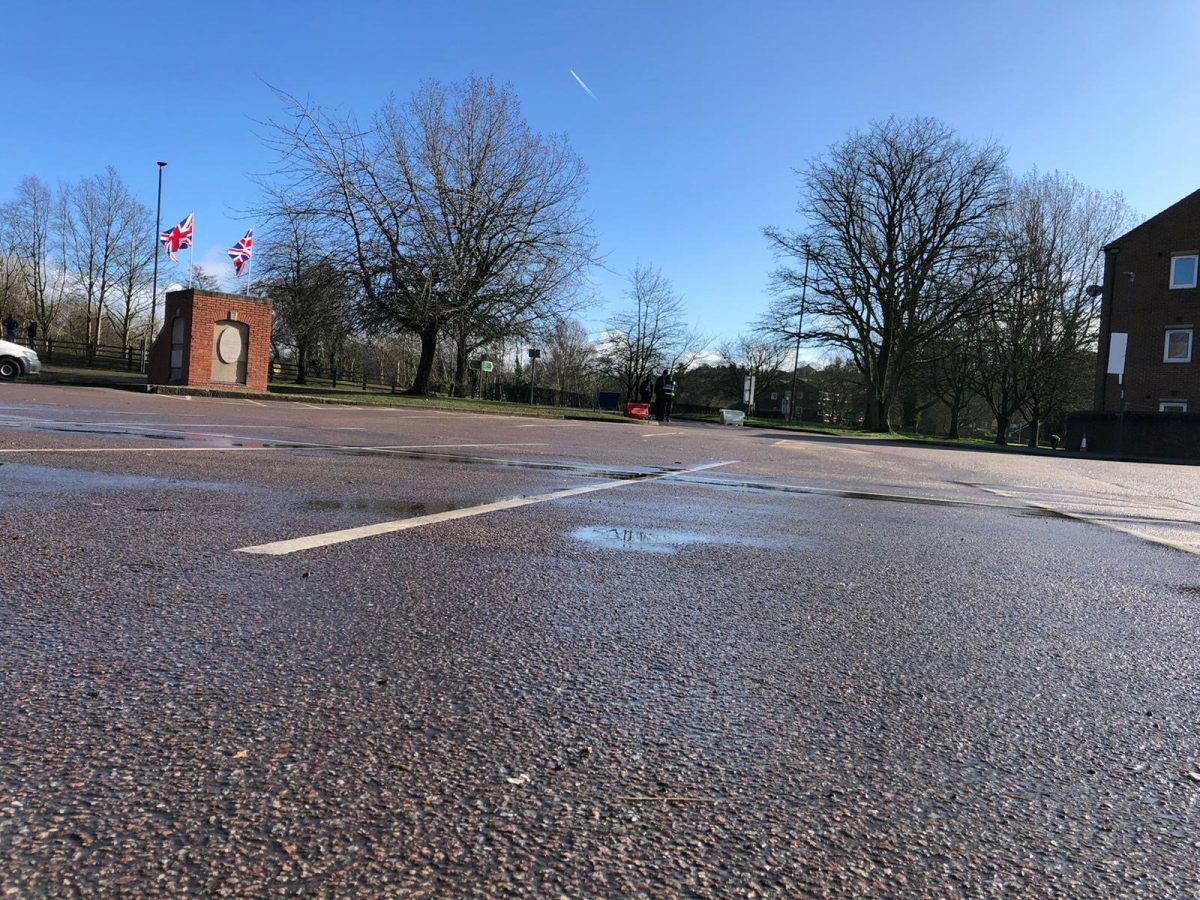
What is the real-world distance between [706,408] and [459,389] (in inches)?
1565

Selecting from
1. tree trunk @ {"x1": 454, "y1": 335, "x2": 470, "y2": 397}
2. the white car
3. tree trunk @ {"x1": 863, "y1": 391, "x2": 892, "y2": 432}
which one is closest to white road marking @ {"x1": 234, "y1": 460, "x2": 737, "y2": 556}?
the white car

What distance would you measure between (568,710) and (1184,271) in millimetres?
39887

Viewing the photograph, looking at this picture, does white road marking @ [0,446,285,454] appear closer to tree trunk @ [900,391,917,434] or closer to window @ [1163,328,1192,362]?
window @ [1163,328,1192,362]

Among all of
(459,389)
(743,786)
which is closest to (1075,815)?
(743,786)

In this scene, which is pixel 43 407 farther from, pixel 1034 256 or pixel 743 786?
pixel 1034 256

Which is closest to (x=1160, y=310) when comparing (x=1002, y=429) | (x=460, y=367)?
(x=1002, y=429)

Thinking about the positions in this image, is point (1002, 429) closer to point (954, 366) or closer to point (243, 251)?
point (954, 366)

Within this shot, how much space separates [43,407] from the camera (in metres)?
14.0

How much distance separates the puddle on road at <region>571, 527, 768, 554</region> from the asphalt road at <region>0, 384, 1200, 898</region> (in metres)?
0.04

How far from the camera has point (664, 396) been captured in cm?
3453

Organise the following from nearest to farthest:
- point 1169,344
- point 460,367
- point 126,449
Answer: point 126,449
point 1169,344
point 460,367

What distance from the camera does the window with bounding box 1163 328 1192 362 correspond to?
3269 cm

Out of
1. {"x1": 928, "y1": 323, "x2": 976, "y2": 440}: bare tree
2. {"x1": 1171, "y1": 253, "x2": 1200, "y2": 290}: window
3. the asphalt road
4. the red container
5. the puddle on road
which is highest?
{"x1": 1171, "y1": 253, "x2": 1200, "y2": 290}: window

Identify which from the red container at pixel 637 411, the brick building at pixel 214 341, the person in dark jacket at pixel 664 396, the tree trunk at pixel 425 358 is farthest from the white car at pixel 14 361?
the person in dark jacket at pixel 664 396
